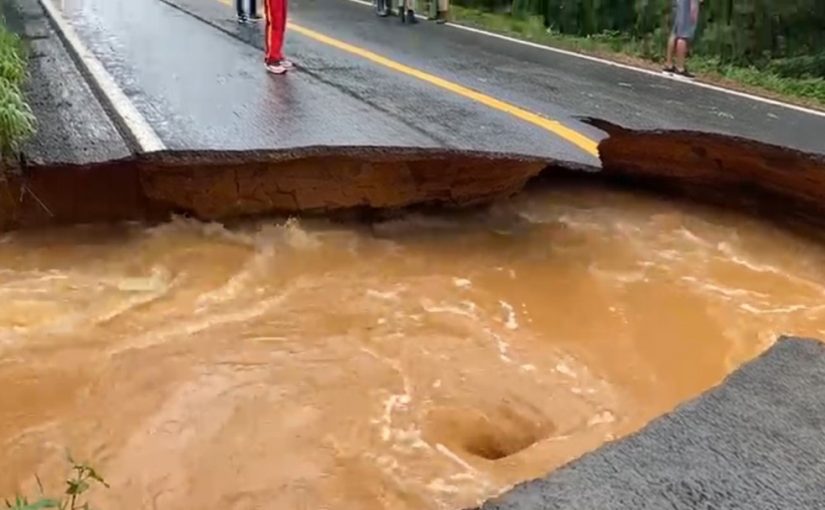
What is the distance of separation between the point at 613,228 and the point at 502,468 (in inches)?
137

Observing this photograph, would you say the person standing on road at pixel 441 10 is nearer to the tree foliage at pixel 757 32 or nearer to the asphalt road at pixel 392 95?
the asphalt road at pixel 392 95

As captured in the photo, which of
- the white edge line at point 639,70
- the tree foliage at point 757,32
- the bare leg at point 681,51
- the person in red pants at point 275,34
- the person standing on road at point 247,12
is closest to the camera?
the white edge line at point 639,70

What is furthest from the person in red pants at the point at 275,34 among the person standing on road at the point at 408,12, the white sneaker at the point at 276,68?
the person standing on road at the point at 408,12

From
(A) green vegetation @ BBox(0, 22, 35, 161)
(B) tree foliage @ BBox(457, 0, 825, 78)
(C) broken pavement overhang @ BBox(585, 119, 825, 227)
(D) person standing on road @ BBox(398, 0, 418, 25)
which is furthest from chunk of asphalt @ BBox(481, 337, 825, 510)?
(D) person standing on road @ BBox(398, 0, 418, 25)

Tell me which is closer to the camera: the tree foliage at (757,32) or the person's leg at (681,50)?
the person's leg at (681,50)

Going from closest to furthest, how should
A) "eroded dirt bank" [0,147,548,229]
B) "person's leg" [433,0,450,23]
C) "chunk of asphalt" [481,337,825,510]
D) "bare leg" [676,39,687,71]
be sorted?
"chunk of asphalt" [481,337,825,510] → "eroded dirt bank" [0,147,548,229] → "bare leg" [676,39,687,71] → "person's leg" [433,0,450,23]

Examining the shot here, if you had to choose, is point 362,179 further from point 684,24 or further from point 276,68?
point 684,24

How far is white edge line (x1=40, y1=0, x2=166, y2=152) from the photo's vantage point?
19.2 ft

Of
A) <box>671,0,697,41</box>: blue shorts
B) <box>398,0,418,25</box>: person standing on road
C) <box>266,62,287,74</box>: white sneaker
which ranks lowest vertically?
<box>266,62,287,74</box>: white sneaker

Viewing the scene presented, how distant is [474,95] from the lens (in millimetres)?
7875

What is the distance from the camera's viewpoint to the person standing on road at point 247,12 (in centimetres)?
1230

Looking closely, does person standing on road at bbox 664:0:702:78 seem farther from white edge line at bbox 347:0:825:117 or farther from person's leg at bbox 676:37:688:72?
white edge line at bbox 347:0:825:117

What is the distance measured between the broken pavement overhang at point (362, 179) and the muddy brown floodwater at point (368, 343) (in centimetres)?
15

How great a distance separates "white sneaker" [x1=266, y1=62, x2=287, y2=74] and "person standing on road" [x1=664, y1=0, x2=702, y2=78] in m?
4.19
